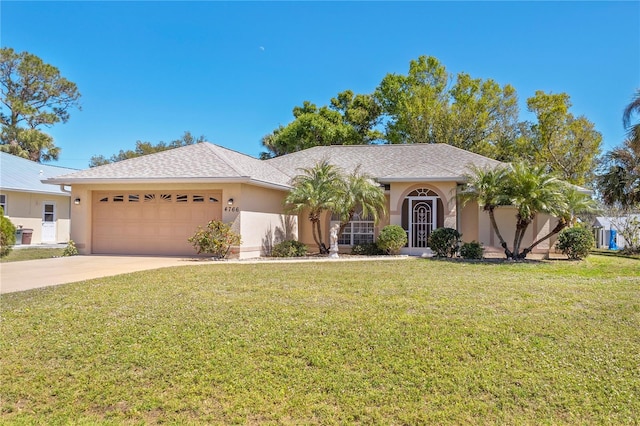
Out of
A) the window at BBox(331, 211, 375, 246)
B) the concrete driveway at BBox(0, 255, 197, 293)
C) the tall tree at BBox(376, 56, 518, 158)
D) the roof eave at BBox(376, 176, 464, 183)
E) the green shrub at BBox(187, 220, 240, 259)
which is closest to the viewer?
the concrete driveway at BBox(0, 255, 197, 293)

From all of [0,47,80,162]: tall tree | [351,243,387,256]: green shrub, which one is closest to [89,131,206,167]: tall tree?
[0,47,80,162]: tall tree

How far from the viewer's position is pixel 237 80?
1015 inches

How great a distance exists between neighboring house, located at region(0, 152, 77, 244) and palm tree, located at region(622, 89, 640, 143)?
2751cm

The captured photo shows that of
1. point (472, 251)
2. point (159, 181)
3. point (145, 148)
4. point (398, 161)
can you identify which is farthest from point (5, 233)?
point (145, 148)

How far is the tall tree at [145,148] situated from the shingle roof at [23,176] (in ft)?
72.9

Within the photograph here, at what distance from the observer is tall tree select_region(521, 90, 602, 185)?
31.2 metres

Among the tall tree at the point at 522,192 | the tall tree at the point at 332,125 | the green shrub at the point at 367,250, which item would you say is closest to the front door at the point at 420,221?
the green shrub at the point at 367,250

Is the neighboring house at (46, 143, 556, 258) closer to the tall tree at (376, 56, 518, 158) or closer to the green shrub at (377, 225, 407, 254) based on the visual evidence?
the green shrub at (377, 225, 407, 254)

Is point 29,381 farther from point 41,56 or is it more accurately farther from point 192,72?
point 41,56

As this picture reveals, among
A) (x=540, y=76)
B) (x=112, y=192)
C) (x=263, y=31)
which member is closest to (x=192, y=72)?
(x=263, y=31)

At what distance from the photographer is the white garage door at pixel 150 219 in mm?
16969

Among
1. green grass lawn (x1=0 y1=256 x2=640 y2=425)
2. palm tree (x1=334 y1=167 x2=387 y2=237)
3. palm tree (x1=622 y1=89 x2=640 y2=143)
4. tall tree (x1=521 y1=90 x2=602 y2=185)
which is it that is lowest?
green grass lawn (x1=0 y1=256 x2=640 y2=425)

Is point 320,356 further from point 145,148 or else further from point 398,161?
point 145,148

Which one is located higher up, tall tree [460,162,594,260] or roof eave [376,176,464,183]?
roof eave [376,176,464,183]
